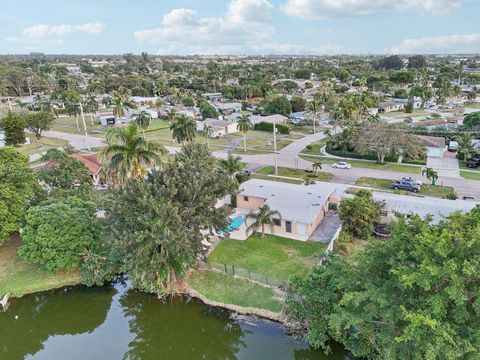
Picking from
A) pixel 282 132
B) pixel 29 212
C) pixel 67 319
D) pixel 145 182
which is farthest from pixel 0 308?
pixel 282 132

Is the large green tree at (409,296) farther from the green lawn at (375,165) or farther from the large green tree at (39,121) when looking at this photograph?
the large green tree at (39,121)

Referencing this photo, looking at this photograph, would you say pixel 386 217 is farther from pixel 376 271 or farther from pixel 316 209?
pixel 376 271

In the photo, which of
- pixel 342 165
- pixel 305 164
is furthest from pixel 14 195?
pixel 342 165

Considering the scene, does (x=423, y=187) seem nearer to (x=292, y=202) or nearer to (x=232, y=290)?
(x=292, y=202)

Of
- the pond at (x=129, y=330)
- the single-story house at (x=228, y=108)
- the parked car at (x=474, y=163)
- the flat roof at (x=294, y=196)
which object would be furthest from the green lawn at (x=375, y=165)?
the single-story house at (x=228, y=108)

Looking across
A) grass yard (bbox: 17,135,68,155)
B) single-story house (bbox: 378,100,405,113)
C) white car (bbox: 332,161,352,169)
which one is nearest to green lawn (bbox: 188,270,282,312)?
white car (bbox: 332,161,352,169)

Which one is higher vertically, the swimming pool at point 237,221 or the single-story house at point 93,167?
the single-story house at point 93,167
